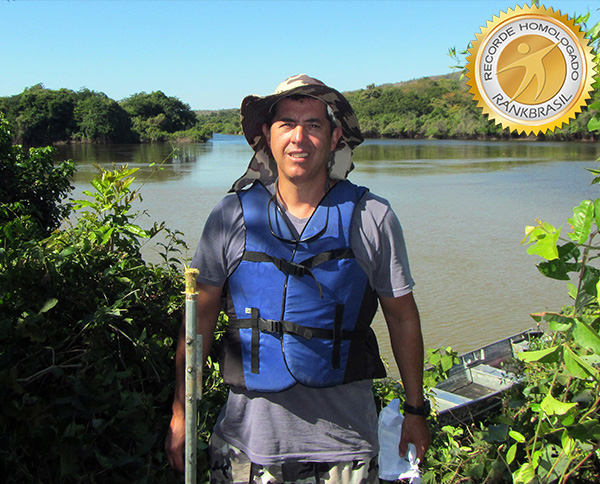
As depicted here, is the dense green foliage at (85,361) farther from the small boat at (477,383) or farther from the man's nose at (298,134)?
the small boat at (477,383)

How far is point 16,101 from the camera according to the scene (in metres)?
64.8

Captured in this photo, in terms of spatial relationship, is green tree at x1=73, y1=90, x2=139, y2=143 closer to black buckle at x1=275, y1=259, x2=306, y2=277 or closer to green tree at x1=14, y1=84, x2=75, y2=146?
green tree at x1=14, y1=84, x2=75, y2=146

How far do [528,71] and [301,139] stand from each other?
202 centimetres

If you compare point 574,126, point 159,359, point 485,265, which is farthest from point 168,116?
point 159,359

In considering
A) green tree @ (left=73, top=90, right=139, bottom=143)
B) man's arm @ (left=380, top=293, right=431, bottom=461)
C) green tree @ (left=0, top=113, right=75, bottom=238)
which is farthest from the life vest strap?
green tree @ (left=73, top=90, right=139, bottom=143)

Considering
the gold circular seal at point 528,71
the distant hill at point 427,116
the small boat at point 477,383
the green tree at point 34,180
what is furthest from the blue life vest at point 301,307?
the distant hill at point 427,116

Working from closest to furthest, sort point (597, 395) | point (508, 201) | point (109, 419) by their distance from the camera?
point (597, 395) < point (109, 419) < point (508, 201)

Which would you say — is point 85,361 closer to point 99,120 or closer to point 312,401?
point 312,401

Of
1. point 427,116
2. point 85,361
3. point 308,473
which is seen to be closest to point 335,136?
point 308,473

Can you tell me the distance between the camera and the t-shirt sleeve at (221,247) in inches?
74.7

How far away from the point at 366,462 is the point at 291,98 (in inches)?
47.3

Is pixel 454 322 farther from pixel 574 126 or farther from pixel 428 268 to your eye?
pixel 574 126

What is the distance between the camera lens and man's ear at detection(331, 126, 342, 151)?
6.73 feet

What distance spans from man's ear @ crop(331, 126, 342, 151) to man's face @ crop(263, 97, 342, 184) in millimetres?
34
